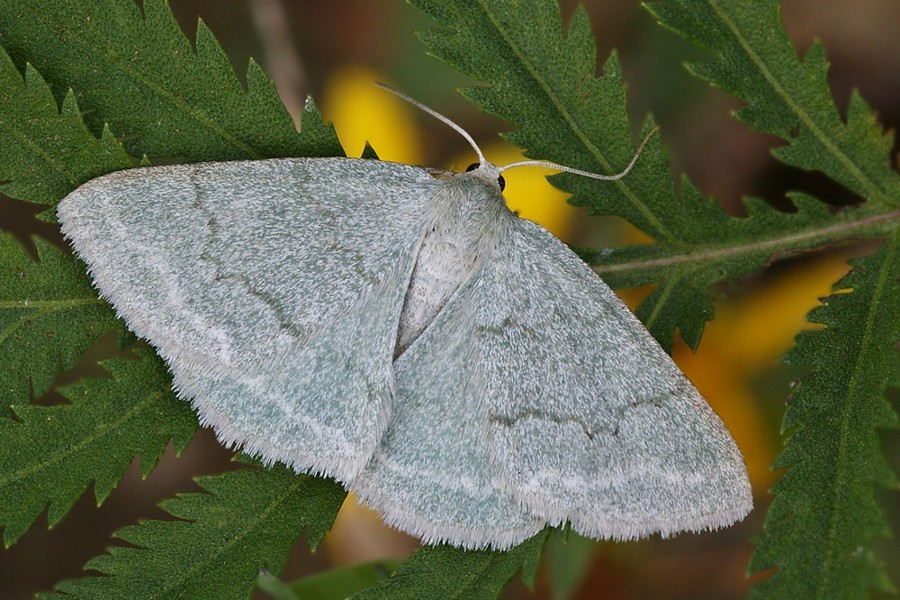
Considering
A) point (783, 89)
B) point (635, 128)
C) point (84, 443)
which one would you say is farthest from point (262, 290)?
point (635, 128)

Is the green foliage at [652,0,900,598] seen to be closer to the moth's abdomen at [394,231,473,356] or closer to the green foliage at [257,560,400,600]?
the moth's abdomen at [394,231,473,356]

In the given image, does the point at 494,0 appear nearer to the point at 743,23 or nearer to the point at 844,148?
the point at 743,23

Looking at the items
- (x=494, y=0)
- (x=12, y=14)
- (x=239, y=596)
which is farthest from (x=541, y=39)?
(x=239, y=596)

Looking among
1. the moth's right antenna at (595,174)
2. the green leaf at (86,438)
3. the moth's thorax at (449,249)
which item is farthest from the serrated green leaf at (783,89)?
the green leaf at (86,438)

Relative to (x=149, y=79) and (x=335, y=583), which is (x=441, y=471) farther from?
Result: (x=149, y=79)

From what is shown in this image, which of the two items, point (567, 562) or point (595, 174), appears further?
point (567, 562)

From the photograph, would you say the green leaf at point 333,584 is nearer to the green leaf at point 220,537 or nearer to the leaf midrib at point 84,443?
the green leaf at point 220,537
